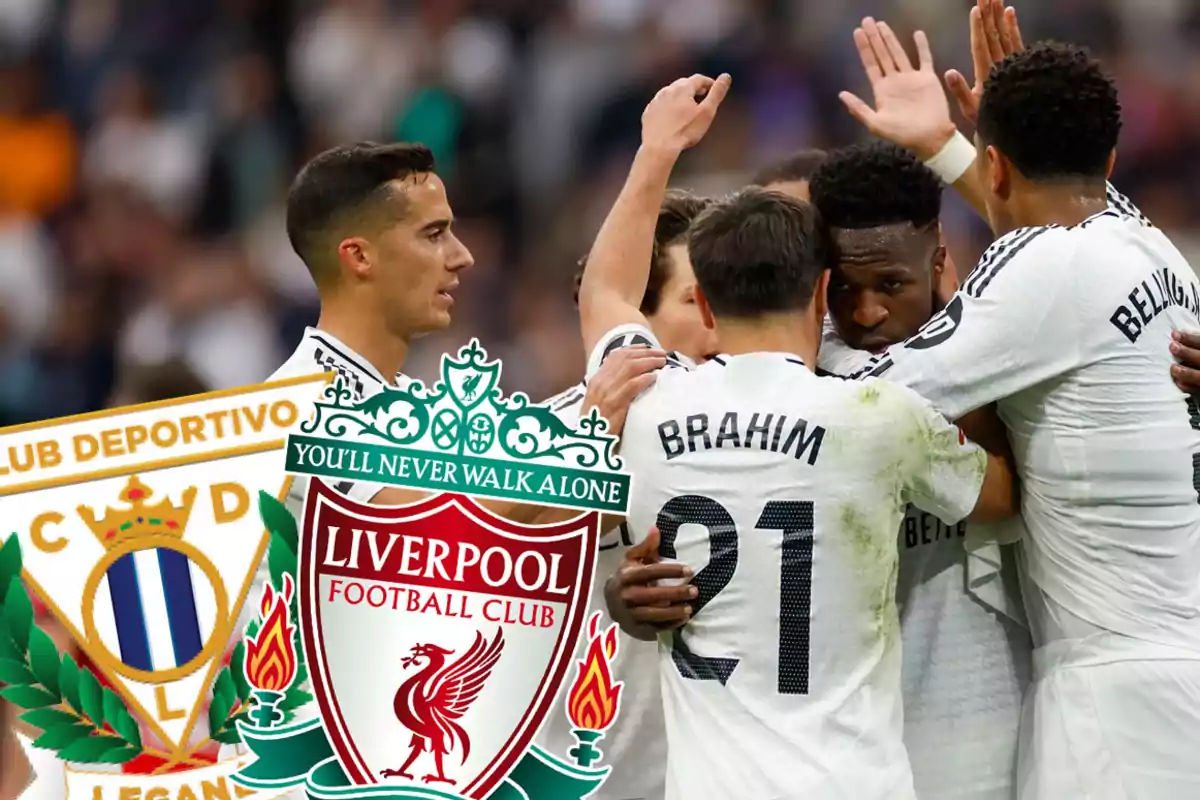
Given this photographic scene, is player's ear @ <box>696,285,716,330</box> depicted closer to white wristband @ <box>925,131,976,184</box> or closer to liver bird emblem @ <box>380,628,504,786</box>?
liver bird emblem @ <box>380,628,504,786</box>

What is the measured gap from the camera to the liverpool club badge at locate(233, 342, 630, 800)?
3900 mm

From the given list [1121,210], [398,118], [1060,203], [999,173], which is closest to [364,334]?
[999,173]

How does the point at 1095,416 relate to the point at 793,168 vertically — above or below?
below

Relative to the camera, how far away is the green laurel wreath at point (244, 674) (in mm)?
3951

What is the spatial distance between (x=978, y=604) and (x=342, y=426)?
1.65 metres

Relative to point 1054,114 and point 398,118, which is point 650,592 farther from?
point 398,118

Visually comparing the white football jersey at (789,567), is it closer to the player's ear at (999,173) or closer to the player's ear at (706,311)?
the player's ear at (706,311)

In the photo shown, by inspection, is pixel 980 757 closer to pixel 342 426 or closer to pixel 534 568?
pixel 534 568

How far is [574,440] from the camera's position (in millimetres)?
3744

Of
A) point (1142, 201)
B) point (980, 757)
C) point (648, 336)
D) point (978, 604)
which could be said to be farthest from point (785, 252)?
point (1142, 201)

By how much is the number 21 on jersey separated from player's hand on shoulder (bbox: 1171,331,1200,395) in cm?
104

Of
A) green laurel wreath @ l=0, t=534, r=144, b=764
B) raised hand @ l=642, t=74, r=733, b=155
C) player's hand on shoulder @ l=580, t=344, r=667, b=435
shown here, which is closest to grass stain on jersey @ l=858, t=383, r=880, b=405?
player's hand on shoulder @ l=580, t=344, r=667, b=435

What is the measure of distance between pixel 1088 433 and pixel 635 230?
4.03 feet

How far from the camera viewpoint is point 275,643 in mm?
3947
